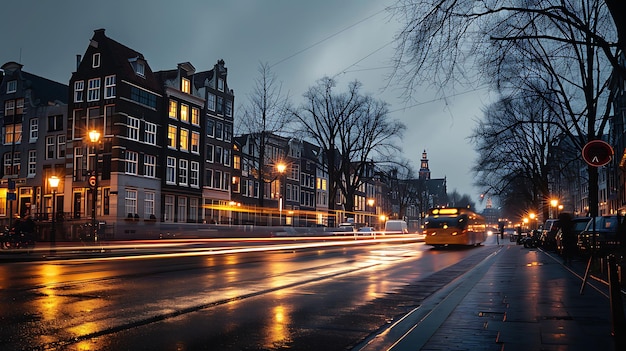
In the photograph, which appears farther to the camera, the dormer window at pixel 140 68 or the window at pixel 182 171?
the window at pixel 182 171

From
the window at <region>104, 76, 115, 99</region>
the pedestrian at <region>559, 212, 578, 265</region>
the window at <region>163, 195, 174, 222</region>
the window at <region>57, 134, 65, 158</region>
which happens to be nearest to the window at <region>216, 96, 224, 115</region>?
the window at <region>163, 195, 174, 222</region>

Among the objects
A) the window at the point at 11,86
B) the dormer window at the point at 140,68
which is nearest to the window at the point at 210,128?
the dormer window at the point at 140,68

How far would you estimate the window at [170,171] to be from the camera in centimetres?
5669

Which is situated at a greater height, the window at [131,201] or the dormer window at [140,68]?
the dormer window at [140,68]

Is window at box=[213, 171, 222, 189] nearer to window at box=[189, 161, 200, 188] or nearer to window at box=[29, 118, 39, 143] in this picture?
window at box=[189, 161, 200, 188]

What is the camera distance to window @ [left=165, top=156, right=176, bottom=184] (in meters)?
56.7

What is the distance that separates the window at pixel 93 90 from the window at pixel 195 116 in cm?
1018

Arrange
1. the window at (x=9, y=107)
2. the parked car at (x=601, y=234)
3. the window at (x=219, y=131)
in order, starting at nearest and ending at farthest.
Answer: the parked car at (x=601, y=234)
the window at (x=9, y=107)
the window at (x=219, y=131)

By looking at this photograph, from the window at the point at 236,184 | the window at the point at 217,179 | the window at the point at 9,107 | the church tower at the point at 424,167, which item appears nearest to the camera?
the window at the point at 9,107

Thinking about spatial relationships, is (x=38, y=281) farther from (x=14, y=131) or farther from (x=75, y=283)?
(x=14, y=131)

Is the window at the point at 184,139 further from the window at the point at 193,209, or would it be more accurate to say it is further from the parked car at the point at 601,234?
the parked car at the point at 601,234

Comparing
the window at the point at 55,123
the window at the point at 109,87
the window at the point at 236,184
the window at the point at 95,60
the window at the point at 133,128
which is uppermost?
the window at the point at 95,60

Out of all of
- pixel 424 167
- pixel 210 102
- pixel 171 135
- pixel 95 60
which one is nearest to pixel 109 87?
pixel 95 60

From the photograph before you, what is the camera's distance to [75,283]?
1273cm
